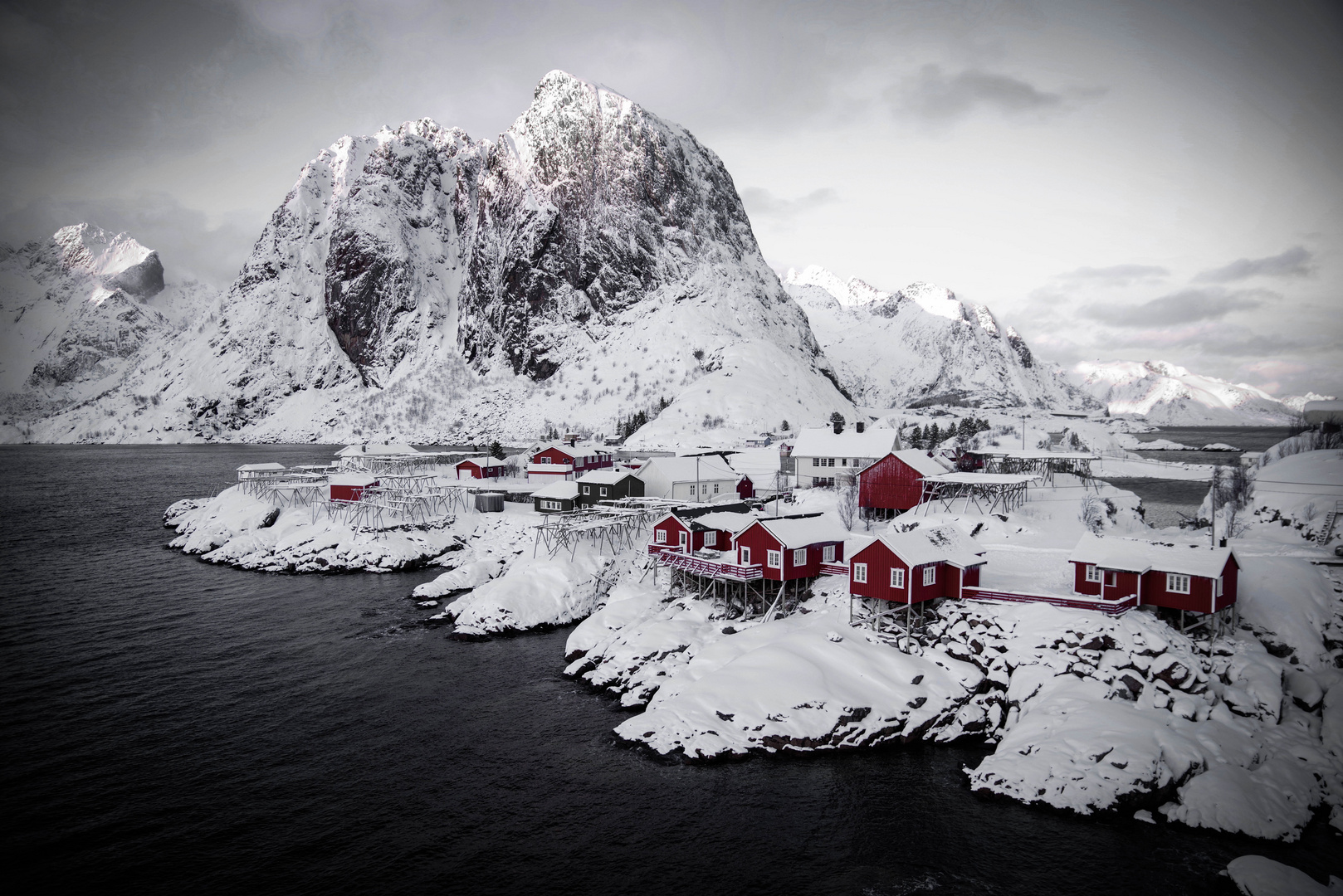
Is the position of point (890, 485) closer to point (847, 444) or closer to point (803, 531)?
point (847, 444)

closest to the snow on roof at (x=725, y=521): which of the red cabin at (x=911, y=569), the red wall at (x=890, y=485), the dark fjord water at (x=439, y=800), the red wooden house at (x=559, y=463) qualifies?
the red cabin at (x=911, y=569)

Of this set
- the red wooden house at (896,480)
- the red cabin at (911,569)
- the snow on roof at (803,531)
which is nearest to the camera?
the red cabin at (911,569)

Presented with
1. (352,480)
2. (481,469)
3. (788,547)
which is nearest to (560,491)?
(352,480)

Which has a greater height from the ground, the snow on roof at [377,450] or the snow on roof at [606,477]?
the snow on roof at [377,450]

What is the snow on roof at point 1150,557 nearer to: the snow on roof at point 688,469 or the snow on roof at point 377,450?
the snow on roof at point 688,469

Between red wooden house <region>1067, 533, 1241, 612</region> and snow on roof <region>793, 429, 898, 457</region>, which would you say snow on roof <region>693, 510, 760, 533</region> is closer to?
red wooden house <region>1067, 533, 1241, 612</region>

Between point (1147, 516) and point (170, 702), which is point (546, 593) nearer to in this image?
point (170, 702)

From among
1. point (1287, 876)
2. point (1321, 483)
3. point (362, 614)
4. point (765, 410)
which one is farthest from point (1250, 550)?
point (765, 410)
